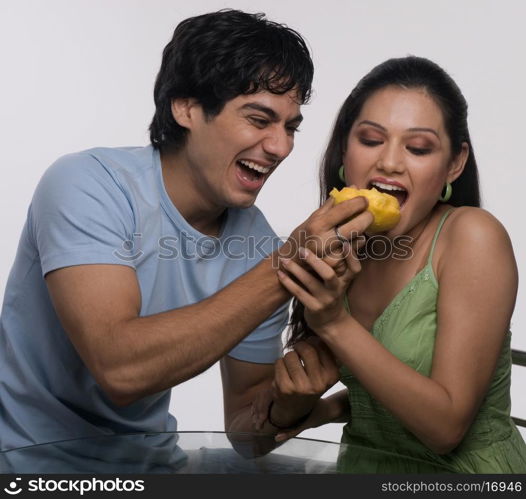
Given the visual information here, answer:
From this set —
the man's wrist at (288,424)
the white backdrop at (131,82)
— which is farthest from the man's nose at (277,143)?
the white backdrop at (131,82)

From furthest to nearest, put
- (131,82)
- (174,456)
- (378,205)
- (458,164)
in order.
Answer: (131,82), (458,164), (378,205), (174,456)

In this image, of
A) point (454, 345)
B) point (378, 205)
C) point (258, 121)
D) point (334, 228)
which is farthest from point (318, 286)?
point (258, 121)

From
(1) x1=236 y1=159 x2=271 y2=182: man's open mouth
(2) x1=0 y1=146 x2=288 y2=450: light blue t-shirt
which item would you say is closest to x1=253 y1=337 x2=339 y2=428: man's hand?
(2) x1=0 y1=146 x2=288 y2=450: light blue t-shirt

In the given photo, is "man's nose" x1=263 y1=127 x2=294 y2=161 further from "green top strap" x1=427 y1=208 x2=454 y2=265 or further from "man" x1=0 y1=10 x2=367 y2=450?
"green top strap" x1=427 y1=208 x2=454 y2=265

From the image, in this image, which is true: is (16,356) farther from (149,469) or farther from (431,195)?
(431,195)

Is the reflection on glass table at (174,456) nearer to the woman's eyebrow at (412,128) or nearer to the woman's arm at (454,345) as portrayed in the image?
the woman's arm at (454,345)

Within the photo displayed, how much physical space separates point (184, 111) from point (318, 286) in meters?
0.81

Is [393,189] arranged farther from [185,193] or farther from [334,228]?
[185,193]

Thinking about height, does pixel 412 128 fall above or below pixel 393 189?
above

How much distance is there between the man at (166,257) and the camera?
2.34m

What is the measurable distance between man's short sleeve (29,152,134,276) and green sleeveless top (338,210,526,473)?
72 centimetres

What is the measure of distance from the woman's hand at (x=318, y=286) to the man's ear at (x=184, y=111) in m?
0.66

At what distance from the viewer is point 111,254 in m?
2.42

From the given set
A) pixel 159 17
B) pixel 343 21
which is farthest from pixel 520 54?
pixel 159 17
